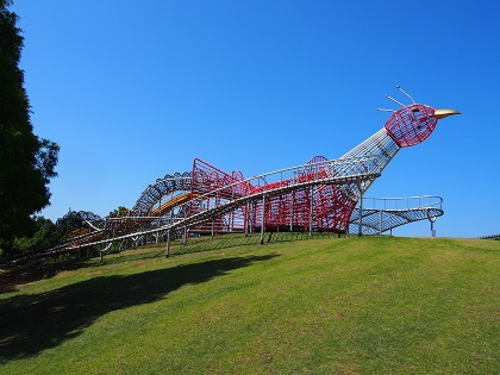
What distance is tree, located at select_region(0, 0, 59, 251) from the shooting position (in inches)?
563

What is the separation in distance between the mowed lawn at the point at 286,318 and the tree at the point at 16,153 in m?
3.54

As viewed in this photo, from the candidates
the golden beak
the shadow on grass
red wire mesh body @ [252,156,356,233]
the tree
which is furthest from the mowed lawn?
red wire mesh body @ [252,156,356,233]

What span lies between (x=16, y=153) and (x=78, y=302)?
5.70 m

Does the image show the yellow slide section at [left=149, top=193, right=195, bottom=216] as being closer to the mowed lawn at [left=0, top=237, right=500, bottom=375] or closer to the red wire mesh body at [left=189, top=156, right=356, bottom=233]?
the red wire mesh body at [left=189, top=156, right=356, bottom=233]

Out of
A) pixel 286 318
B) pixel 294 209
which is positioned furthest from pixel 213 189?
pixel 286 318

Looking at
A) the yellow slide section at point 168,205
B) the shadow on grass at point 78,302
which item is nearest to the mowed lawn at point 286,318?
the shadow on grass at point 78,302

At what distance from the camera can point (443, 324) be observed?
9.51m

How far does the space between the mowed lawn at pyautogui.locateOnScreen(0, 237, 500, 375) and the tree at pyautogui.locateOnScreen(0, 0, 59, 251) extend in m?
3.54

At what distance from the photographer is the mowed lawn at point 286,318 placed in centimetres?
838

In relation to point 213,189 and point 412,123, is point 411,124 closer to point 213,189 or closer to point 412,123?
point 412,123

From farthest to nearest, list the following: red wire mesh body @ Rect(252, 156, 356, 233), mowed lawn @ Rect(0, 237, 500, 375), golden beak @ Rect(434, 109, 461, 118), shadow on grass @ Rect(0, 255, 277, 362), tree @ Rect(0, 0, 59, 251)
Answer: red wire mesh body @ Rect(252, 156, 356, 233) < golden beak @ Rect(434, 109, 461, 118) < tree @ Rect(0, 0, 59, 251) < shadow on grass @ Rect(0, 255, 277, 362) < mowed lawn @ Rect(0, 237, 500, 375)

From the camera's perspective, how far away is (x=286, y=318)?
10469 millimetres

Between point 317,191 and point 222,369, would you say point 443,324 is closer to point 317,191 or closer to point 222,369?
point 222,369

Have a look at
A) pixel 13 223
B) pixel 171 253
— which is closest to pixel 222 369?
pixel 13 223
